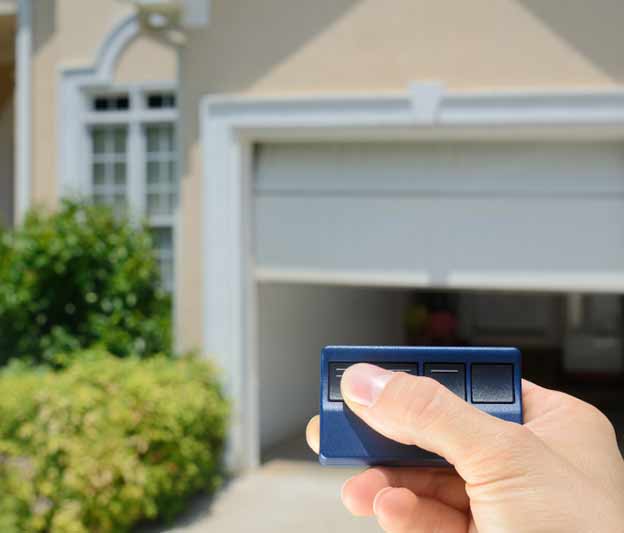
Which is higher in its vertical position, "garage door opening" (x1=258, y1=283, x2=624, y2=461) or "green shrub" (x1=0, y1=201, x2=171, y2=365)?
"green shrub" (x1=0, y1=201, x2=171, y2=365)

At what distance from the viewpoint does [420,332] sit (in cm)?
1096

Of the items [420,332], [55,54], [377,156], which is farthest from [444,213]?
[420,332]

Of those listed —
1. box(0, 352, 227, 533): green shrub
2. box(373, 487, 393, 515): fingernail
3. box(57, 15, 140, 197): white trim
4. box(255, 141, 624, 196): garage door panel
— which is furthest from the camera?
box(57, 15, 140, 197): white trim

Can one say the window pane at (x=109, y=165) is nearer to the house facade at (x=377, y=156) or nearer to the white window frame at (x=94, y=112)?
the white window frame at (x=94, y=112)

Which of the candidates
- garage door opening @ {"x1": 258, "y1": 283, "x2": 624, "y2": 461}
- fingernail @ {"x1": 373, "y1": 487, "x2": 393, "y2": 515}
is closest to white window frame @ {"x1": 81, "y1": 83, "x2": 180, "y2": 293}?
garage door opening @ {"x1": 258, "y1": 283, "x2": 624, "y2": 461}

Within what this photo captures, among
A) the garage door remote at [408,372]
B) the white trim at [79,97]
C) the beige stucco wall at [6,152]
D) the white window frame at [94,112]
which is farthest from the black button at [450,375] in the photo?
the beige stucco wall at [6,152]

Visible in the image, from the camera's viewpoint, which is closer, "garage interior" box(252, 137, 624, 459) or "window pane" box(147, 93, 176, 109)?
"garage interior" box(252, 137, 624, 459)

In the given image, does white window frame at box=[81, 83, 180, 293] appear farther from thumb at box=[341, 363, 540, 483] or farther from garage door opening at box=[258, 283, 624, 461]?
thumb at box=[341, 363, 540, 483]

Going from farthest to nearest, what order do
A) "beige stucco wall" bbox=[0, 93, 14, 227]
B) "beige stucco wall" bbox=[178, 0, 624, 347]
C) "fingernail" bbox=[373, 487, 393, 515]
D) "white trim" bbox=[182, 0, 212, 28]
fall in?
"beige stucco wall" bbox=[0, 93, 14, 227]
"white trim" bbox=[182, 0, 212, 28]
"beige stucco wall" bbox=[178, 0, 624, 347]
"fingernail" bbox=[373, 487, 393, 515]

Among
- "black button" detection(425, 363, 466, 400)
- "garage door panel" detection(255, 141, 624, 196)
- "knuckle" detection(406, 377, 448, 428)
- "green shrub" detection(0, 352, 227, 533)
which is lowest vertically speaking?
"green shrub" detection(0, 352, 227, 533)

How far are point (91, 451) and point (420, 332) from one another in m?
7.79

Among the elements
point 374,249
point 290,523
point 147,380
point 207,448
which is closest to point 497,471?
point 290,523

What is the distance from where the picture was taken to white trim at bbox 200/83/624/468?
14.6 feet

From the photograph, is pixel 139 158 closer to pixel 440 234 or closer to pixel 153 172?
pixel 153 172
